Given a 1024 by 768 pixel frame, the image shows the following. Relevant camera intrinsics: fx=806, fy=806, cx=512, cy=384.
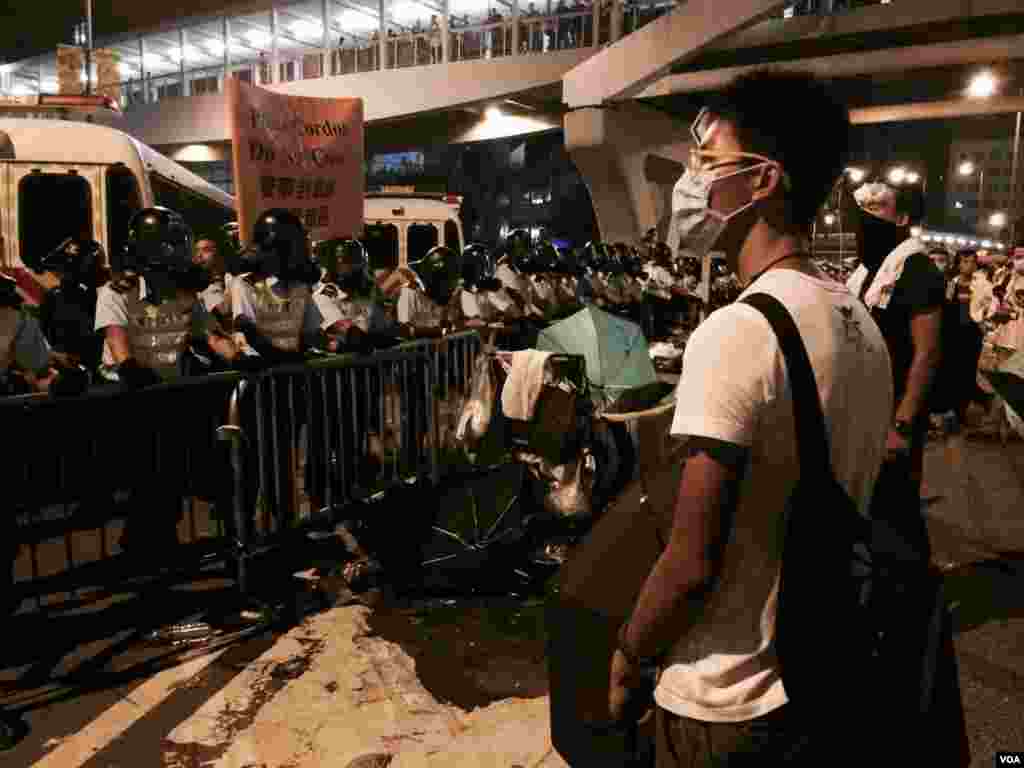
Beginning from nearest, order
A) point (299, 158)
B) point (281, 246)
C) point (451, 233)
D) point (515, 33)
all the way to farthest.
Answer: point (281, 246)
point (299, 158)
point (451, 233)
point (515, 33)

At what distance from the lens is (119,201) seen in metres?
8.57

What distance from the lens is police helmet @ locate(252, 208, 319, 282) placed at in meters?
5.91

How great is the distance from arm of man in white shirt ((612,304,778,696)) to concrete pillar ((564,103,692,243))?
22.0 meters

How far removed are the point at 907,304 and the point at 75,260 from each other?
524cm

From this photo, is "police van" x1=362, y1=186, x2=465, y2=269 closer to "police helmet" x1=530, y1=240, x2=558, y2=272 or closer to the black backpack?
"police helmet" x1=530, y1=240, x2=558, y2=272

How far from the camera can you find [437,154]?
44.6 meters

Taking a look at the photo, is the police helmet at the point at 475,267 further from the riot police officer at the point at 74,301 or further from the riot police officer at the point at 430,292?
the riot police officer at the point at 74,301

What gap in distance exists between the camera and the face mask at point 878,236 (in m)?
4.04

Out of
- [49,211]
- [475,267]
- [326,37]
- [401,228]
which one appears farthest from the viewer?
[326,37]

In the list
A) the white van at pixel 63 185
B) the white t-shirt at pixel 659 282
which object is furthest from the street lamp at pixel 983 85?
the white van at pixel 63 185

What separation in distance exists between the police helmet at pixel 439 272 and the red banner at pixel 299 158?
1.05 meters

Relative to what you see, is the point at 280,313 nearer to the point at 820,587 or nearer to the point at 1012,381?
the point at 1012,381

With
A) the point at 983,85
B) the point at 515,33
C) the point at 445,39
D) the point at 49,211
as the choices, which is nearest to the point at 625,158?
the point at 515,33

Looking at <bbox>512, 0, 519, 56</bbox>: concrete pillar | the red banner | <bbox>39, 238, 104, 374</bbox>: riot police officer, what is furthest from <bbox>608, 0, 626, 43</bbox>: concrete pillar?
<bbox>39, 238, 104, 374</bbox>: riot police officer
